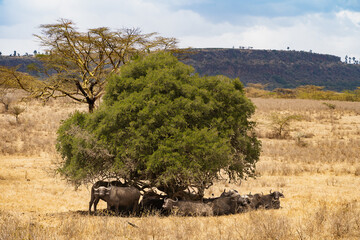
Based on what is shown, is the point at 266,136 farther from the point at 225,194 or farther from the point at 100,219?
the point at 100,219

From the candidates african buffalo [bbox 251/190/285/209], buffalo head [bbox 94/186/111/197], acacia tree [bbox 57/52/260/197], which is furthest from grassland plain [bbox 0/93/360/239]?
acacia tree [bbox 57/52/260/197]

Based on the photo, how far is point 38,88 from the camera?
22.9m

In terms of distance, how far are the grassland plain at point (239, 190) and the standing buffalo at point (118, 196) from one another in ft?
2.49

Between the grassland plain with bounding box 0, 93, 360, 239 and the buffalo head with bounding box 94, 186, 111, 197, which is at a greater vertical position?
the buffalo head with bounding box 94, 186, 111, 197

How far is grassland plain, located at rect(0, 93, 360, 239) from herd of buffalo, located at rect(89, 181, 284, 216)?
0.62m

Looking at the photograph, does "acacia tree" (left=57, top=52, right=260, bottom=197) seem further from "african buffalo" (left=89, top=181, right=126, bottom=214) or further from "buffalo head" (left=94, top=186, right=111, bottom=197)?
"buffalo head" (left=94, top=186, right=111, bottom=197)

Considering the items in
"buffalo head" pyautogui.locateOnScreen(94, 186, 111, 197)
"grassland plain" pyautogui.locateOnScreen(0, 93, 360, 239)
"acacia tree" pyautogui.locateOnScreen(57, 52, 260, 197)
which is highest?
"acacia tree" pyautogui.locateOnScreen(57, 52, 260, 197)

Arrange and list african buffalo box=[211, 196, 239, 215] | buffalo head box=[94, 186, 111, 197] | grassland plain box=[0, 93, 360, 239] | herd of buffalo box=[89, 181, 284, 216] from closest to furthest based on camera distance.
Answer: grassland plain box=[0, 93, 360, 239] → buffalo head box=[94, 186, 111, 197] → herd of buffalo box=[89, 181, 284, 216] → african buffalo box=[211, 196, 239, 215]

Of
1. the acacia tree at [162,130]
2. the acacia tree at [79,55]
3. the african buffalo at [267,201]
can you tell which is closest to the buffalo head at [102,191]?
the acacia tree at [162,130]

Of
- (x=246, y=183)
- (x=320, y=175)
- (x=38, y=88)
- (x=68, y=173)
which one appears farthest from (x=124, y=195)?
(x=38, y=88)

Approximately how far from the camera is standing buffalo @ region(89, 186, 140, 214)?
33.4 feet

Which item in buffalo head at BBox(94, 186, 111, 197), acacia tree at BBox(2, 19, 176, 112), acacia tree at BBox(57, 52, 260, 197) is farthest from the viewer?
acacia tree at BBox(2, 19, 176, 112)

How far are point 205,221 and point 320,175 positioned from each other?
10935 millimetres

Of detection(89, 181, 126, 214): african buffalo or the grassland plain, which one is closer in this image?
the grassland plain
